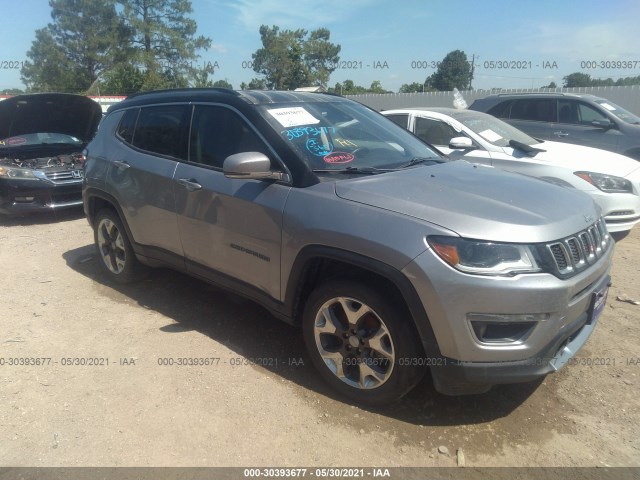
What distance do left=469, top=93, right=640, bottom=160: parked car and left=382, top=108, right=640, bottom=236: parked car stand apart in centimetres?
224

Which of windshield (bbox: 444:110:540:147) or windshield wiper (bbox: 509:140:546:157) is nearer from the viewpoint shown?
windshield wiper (bbox: 509:140:546:157)

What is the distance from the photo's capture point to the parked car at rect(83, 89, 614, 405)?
238 centimetres

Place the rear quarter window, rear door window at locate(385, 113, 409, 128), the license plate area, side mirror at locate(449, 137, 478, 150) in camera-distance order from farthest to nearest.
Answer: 1. rear door window at locate(385, 113, 409, 128)
2. side mirror at locate(449, 137, 478, 150)
3. the rear quarter window
4. the license plate area

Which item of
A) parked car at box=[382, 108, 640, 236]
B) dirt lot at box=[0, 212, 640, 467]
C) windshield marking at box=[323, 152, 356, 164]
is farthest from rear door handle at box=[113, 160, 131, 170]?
parked car at box=[382, 108, 640, 236]

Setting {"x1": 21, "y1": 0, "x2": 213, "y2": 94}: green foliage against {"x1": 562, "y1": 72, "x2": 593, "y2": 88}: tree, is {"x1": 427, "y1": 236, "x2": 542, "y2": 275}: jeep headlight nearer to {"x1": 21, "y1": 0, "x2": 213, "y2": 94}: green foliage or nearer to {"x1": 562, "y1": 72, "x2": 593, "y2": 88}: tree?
{"x1": 562, "y1": 72, "x2": 593, "y2": 88}: tree

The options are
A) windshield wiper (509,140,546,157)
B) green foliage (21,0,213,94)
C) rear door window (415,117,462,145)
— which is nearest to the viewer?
windshield wiper (509,140,546,157)

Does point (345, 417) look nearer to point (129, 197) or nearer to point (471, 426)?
point (471, 426)

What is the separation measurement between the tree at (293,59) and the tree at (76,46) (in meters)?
13.1

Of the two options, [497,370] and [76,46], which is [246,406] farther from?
[76,46]

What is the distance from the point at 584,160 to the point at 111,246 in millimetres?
5382

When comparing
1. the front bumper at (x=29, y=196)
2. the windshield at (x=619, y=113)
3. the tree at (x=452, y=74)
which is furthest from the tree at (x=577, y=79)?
the front bumper at (x=29, y=196)

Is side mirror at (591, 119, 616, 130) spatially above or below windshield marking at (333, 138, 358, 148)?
below

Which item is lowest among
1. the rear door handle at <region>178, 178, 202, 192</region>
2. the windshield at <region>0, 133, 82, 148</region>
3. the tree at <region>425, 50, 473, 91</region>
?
the rear door handle at <region>178, 178, 202, 192</region>

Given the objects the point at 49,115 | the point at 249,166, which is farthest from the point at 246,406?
the point at 49,115
